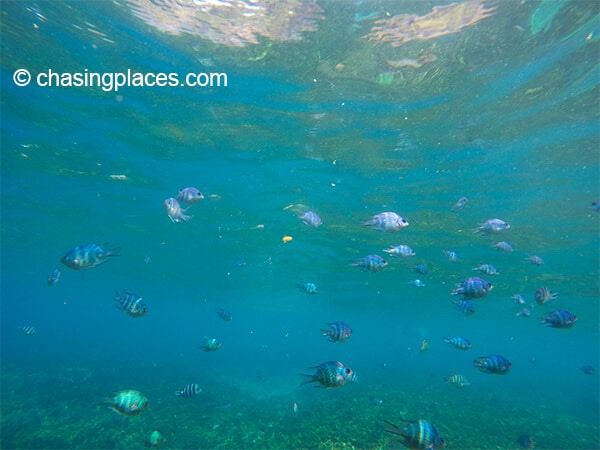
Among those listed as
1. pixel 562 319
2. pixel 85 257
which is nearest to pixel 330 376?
pixel 85 257

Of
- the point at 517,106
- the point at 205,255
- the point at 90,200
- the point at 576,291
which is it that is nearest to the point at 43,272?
the point at 205,255

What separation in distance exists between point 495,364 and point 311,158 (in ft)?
41.4

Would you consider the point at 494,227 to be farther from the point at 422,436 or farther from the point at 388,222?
the point at 422,436

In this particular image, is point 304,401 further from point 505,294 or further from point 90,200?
point 505,294

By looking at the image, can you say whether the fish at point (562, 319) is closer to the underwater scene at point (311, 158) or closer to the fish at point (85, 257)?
the underwater scene at point (311, 158)

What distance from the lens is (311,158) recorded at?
16.6 m

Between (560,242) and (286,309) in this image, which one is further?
(286,309)

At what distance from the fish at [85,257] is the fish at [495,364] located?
28.5ft

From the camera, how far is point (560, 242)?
70.4 ft

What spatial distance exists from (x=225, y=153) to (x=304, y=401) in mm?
15812

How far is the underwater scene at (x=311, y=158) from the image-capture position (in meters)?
9.45

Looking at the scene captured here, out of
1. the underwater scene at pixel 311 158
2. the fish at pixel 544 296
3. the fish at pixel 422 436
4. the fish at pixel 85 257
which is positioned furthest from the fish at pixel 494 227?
the fish at pixel 85 257

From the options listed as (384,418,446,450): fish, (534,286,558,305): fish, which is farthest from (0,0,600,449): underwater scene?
(534,286,558,305): fish

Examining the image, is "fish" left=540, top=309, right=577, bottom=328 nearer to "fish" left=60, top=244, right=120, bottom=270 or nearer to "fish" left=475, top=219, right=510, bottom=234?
"fish" left=475, top=219, right=510, bottom=234
